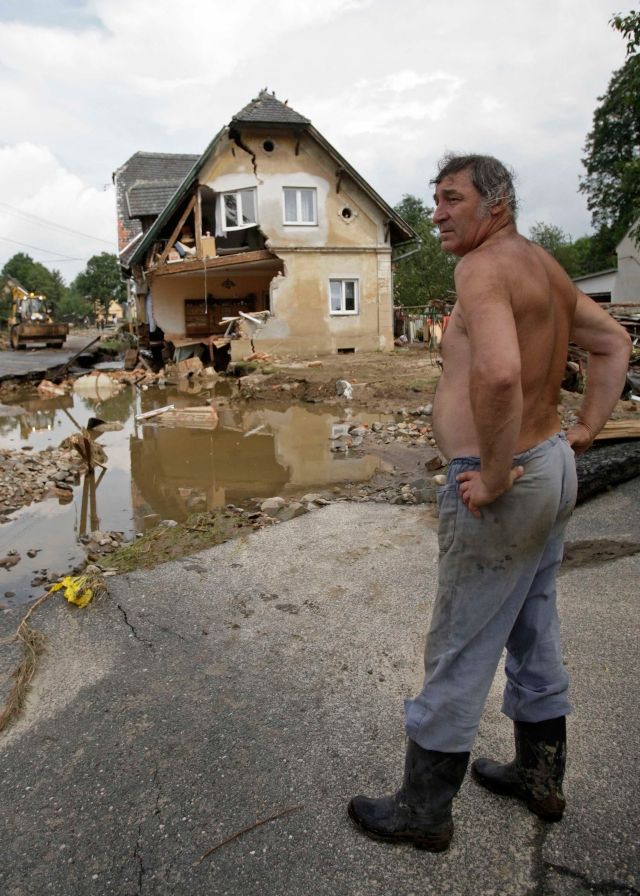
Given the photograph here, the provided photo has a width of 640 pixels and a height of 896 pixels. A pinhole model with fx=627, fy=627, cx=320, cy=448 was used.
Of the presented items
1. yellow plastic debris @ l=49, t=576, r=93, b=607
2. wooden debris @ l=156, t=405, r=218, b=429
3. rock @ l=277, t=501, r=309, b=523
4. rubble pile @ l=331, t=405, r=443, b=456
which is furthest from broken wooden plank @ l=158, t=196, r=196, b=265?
yellow plastic debris @ l=49, t=576, r=93, b=607

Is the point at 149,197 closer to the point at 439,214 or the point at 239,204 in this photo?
the point at 239,204

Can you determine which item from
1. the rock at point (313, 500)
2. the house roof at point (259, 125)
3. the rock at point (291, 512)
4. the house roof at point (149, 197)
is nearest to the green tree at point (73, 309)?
the house roof at point (149, 197)

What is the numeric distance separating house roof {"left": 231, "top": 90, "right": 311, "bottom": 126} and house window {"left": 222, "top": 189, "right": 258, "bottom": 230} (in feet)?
6.73

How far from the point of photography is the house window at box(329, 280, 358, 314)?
20.9 metres

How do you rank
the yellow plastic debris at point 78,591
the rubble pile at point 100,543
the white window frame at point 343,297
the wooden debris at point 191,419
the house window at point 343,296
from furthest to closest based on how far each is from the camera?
the house window at point 343,296
the white window frame at point 343,297
the wooden debris at point 191,419
the rubble pile at point 100,543
the yellow plastic debris at point 78,591

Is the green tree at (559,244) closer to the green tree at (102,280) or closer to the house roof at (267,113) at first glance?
the house roof at (267,113)

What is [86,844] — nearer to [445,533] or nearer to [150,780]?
[150,780]

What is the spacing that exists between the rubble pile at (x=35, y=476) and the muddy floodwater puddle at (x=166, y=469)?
22 cm

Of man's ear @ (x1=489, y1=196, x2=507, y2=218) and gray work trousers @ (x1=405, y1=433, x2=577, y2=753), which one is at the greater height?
man's ear @ (x1=489, y1=196, x2=507, y2=218)

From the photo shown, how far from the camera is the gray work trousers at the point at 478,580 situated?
181 centimetres

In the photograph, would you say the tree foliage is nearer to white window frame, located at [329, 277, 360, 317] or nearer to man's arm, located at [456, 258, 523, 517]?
white window frame, located at [329, 277, 360, 317]

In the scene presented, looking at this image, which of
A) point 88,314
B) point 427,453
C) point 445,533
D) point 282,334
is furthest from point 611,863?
point 88,314

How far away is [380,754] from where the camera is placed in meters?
2.39

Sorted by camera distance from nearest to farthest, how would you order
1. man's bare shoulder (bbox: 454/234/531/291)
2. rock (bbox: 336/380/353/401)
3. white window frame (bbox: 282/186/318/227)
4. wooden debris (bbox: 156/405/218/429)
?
man's bare shoulder (bbox: 454/234/531/291) < wooden debris (bbox: 156/405/218/429) < rock (bbox: 336/380/353/401) < white window frame (bbox: 282/186/318/227)
